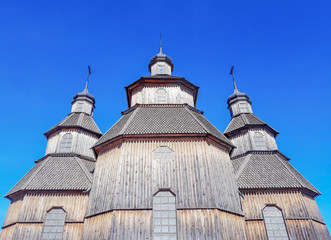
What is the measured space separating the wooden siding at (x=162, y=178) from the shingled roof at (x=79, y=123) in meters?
8.79

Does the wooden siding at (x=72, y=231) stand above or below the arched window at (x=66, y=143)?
below

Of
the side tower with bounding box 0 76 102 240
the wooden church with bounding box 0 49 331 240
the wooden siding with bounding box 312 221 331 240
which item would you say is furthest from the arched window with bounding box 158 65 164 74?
the wooden siding with bounding box 312 221 331 240

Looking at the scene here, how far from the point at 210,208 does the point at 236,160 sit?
9148 millimetres

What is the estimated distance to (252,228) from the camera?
50.7 feet

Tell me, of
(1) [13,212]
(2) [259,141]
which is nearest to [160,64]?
(2) [259,141]

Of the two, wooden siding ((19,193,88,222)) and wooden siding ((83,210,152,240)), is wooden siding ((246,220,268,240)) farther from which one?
wooden siding ((19,193,88,222))

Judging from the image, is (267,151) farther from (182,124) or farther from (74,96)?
(74,96)

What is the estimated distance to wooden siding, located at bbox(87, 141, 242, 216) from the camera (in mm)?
12312

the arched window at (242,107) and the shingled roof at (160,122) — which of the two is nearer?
the shingled roof at (160,122)

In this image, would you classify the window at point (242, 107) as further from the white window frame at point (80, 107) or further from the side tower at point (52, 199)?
the white window frame at point (80, 107)

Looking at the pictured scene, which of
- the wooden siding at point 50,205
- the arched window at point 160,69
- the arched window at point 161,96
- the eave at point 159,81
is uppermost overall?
the arched window at point 160,69

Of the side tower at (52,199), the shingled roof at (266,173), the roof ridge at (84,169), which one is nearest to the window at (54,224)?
the side tower at (52,199)

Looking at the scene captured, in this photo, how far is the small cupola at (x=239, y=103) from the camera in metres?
24.8

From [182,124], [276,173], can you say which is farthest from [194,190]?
[276,173]
